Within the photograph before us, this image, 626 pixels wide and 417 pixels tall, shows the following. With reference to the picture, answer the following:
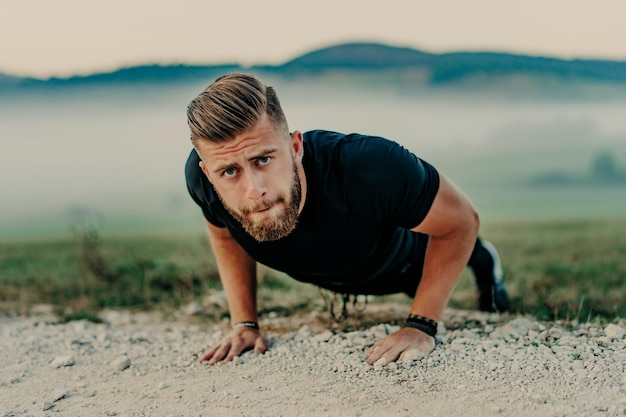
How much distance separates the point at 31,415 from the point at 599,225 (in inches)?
448

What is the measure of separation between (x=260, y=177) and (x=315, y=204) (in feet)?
1.41

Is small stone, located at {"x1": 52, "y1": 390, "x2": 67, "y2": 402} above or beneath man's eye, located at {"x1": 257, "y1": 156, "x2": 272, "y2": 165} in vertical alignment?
beneath

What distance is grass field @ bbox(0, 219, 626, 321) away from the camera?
563 cm

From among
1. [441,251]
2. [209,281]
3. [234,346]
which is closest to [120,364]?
[234,346]

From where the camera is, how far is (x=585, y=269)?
7.60 m

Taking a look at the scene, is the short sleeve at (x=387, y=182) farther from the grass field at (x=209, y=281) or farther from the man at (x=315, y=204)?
the grass field at (x=209, y=281)

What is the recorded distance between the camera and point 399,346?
3672 millimetres

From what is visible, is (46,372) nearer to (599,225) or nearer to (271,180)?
(271,180)

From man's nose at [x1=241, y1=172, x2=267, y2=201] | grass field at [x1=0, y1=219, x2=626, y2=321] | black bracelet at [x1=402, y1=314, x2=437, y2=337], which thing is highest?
man's nose at [x1=241, y1=172, x2=267, y2=201]

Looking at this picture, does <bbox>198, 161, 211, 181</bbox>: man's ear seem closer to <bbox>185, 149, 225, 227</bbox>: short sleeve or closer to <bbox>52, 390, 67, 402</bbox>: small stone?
<bbox>185, 149, 225, 227</bbox>: short sleeve

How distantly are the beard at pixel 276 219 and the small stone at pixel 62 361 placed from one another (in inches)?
55.7

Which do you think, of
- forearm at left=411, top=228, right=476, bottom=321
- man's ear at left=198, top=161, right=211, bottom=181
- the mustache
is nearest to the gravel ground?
forearm at left=411, top=228, right=476, bottom=321

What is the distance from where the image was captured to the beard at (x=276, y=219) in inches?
141

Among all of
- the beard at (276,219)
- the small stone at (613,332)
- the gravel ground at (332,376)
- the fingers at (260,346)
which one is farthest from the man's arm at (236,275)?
the small stone at (613,332)
